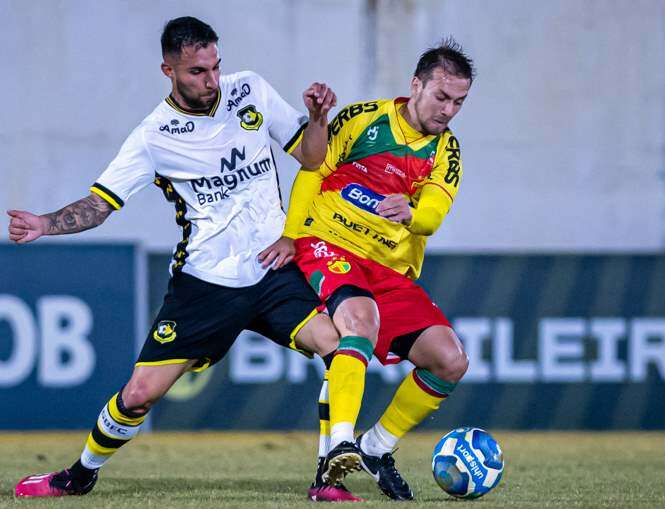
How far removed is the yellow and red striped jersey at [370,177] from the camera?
560cm

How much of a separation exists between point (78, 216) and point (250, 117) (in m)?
0.92

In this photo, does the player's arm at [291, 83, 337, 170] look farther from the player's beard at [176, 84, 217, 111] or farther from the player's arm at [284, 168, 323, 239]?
the player's beard at [176, 84, 217, 111]

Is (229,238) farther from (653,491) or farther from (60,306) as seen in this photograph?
(60,306)

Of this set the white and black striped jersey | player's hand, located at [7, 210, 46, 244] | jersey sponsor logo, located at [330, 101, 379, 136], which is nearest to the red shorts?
the white and black striped jersey

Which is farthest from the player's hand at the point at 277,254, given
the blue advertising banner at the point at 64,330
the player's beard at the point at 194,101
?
the blue advertising banner at the point at 64,330

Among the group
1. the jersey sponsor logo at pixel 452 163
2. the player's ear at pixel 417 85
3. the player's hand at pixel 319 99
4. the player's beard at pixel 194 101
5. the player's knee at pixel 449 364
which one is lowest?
the player's knee at pixel 449 364

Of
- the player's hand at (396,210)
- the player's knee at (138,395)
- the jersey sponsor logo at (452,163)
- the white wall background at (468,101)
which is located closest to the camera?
the player's hand at (396,210)

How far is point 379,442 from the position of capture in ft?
18.4

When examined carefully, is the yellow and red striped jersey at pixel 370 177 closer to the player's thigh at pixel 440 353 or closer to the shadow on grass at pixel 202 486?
the player's thigh at pixel 440 353

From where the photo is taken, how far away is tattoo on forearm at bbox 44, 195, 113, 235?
203 inches

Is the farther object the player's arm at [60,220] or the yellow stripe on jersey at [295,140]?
the yellow stripe on jersey at [295,140]

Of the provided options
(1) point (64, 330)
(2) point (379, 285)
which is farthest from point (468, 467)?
(1) point (64, 330)

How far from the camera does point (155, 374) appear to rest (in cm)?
538

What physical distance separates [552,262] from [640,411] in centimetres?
139
